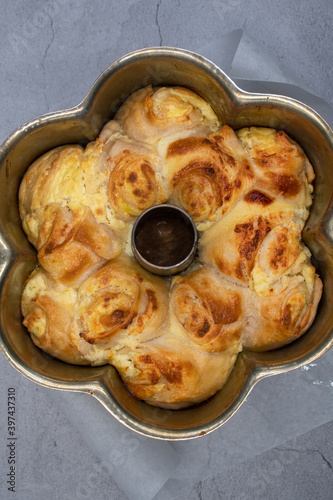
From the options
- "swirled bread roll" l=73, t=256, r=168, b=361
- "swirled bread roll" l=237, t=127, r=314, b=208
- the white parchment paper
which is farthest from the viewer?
the white parchment paper

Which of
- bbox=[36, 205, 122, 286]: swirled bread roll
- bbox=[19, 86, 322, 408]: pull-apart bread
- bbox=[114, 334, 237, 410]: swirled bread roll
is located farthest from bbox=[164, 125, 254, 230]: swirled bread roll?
bbox=[114, 334, 237, 410]: swirled bread roll

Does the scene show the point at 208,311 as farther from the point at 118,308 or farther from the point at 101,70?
the point at 101,70

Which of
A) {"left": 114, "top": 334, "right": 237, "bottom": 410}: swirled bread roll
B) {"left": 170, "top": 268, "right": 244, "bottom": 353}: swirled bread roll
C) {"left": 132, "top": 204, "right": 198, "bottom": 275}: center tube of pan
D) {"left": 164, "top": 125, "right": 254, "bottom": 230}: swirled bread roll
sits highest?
{"left": 164, "top": 125, "right": 254, "bottom": 230}: swirled bread roll

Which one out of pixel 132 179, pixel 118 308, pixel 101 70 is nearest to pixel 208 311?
pixel 118 308

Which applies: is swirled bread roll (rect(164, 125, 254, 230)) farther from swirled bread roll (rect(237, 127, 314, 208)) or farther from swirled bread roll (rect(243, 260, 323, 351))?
swirled bread roll (rect(243, 260, 323, 351))

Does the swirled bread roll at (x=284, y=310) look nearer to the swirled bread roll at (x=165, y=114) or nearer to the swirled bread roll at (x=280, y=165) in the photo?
the swirled bread roll at (x=280, y=165)

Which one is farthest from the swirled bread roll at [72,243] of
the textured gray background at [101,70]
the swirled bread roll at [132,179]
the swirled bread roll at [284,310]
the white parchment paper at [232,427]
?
the textured gray background at [101,70]

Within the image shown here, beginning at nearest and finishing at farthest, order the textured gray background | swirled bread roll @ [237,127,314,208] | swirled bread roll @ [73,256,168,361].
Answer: swirled bread roll @ [73,256,168,361], swirled bread roll @ [237,127,314,208], the textured gray background
